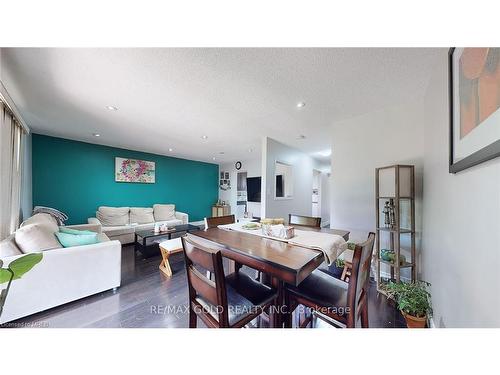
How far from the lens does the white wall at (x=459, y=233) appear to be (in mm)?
663

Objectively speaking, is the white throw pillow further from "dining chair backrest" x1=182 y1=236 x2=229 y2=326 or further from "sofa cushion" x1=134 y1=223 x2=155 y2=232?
"sofa cushion" x1=134 y1=223 x2=155 y2=232

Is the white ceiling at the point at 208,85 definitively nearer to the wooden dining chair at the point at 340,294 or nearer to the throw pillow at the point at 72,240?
the wooden dining chair at the point at 340,294

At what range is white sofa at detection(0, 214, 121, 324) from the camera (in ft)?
4.92

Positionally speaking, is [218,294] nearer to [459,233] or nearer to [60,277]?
[459,233]

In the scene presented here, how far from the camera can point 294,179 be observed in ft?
14.1

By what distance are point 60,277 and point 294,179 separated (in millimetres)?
4078

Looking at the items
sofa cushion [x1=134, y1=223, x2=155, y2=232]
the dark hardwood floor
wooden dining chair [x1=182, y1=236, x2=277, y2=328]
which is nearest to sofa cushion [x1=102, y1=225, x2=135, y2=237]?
sofa cushion [x1=134, y1=223, x2=155, y2=232]
